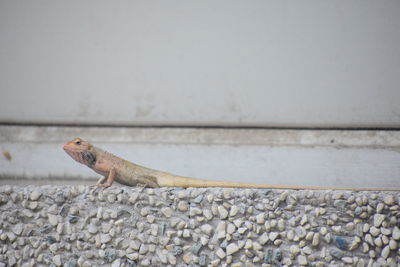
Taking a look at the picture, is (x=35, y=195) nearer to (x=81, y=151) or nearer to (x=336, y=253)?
(x=81, y=151)

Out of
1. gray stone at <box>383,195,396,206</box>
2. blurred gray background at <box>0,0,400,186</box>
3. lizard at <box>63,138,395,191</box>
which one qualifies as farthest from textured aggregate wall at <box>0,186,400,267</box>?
blurred gray background at <box>0,0,400,186</box>

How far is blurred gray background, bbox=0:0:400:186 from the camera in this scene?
178 inches

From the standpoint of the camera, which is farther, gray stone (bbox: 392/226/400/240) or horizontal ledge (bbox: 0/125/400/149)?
horizontal ledge (bbox: 0/125/400/149)

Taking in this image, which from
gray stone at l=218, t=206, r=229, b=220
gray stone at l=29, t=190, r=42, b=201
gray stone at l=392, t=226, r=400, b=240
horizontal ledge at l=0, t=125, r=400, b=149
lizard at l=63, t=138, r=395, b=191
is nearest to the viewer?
gray stone at l=392, t=226, r=400, b=240

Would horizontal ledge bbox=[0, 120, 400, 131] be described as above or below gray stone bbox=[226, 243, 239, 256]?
above

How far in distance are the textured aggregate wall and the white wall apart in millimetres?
1790

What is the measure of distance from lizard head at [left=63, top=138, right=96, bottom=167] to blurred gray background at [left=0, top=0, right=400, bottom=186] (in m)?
1.27

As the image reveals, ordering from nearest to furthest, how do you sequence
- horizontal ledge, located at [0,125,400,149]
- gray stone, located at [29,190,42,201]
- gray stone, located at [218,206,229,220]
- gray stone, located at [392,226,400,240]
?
gray stone, located at [392,226,400,240] < gray stone, located at [218,206,229,220] < gray stone, located at [29,190,42,201] < horizontal ledge, located at [0,125,400,149]

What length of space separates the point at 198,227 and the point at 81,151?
3.71 feet

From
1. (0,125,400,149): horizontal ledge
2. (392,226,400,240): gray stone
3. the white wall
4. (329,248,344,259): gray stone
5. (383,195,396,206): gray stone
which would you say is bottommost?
(329,248,344,259): gray stone

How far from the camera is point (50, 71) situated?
5203 millimetres

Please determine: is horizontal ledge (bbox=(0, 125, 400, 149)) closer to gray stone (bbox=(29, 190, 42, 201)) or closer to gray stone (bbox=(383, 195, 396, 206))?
gray stone (bbox=(383, 195, 396, 206))

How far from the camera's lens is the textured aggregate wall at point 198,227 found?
2900 millimetres

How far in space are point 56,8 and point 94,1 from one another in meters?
0.46
